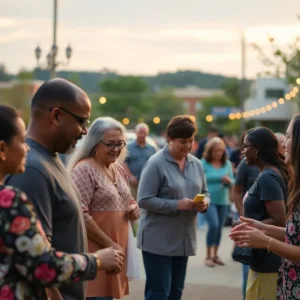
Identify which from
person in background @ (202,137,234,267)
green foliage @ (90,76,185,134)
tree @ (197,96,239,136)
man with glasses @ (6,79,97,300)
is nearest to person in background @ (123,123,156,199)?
person in background @ (202,137,234,267)

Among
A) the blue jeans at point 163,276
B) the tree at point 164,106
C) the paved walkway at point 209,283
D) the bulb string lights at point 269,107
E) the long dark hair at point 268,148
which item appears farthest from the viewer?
the tree at point 164,106

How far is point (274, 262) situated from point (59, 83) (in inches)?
101

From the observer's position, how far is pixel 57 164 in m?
4.38

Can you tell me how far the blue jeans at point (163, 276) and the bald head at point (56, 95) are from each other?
3458 mm

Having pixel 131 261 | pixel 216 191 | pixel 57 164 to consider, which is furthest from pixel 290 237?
pixel 216 191

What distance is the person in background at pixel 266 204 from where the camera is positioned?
627 centimetres

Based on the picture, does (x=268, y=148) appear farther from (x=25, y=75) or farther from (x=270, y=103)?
(x=25, y=75)

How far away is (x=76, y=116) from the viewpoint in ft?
14.5

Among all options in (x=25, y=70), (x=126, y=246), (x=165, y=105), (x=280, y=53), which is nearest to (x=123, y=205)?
(x=126, y=246)

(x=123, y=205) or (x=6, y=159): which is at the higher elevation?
(x=6, y=159)

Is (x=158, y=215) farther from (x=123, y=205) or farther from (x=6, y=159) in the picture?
(x=6, y=159)

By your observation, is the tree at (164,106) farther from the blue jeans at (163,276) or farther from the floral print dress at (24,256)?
the floral print dress at (24,256)

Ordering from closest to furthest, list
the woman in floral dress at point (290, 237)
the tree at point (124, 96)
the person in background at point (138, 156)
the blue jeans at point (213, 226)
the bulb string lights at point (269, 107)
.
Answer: the woman in floral dress at point (290, 237)
the blue jeans at point (213, 226)
the person in background at point (138, 156)
the bulb string lights at point (269, 107)
the tree at point (124, 96)

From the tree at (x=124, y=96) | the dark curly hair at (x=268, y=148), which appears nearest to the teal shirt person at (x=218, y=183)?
the dark curly hair at (x=268, y=148)
